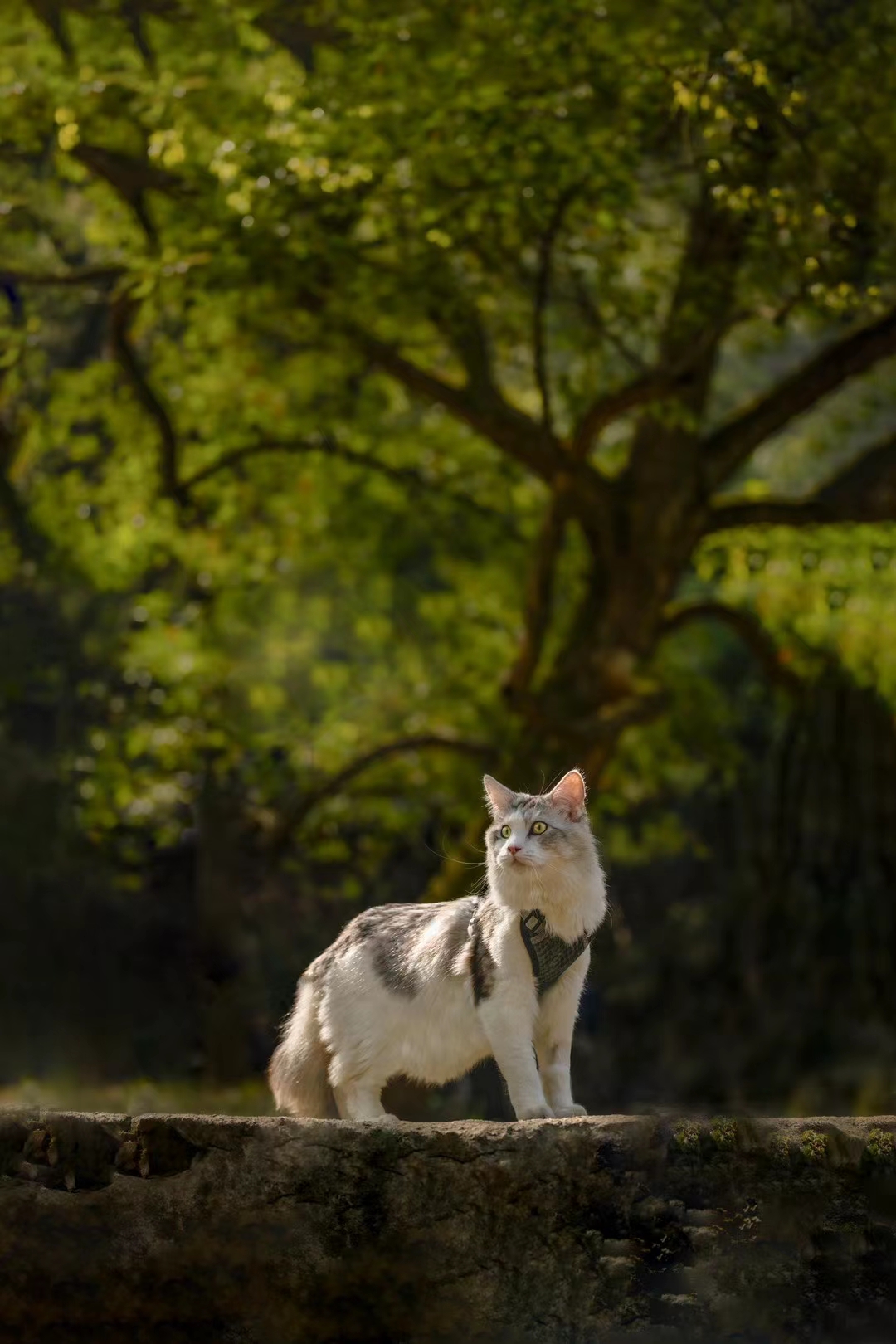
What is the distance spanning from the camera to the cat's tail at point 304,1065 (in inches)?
209

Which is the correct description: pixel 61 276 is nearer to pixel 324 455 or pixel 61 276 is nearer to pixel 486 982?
pixel 324 455

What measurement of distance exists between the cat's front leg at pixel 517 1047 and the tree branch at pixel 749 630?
865 cm

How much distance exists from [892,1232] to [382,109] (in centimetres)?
806

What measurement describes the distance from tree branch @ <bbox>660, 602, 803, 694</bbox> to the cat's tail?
27.3ft

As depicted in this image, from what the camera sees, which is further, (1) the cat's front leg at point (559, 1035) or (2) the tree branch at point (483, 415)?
(2) the tree branch at point (483, 415)

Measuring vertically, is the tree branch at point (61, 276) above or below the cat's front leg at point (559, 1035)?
above

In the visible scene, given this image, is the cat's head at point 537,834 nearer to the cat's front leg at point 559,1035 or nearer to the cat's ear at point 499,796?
the cat's ear at point 499,796

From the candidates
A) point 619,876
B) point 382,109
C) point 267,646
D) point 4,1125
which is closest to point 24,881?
point 267,646

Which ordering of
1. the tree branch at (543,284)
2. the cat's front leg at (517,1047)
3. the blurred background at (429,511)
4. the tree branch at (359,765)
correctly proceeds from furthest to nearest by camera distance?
1. the tree branch at (359,765)
2. the tree branch at (543,284)
3. the blurred background at (429,511)
4. the cat's front leg at (517,1047)

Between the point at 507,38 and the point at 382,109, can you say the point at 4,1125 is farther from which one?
the point at 507,38

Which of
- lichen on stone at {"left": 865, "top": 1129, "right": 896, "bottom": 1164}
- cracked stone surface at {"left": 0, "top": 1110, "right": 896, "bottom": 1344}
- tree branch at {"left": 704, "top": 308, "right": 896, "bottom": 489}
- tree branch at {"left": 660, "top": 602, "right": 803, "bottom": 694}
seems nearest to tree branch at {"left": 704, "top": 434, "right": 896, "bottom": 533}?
tree branch at {"left": 704, "top": 308, "right": 896, "bottom": 489}

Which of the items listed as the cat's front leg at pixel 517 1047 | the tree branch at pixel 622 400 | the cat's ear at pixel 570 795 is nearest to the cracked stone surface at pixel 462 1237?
the cat's front leg at pixel 517 1047

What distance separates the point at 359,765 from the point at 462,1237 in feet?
30.0

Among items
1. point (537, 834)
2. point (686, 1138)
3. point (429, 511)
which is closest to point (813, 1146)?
point (686, 1138)
